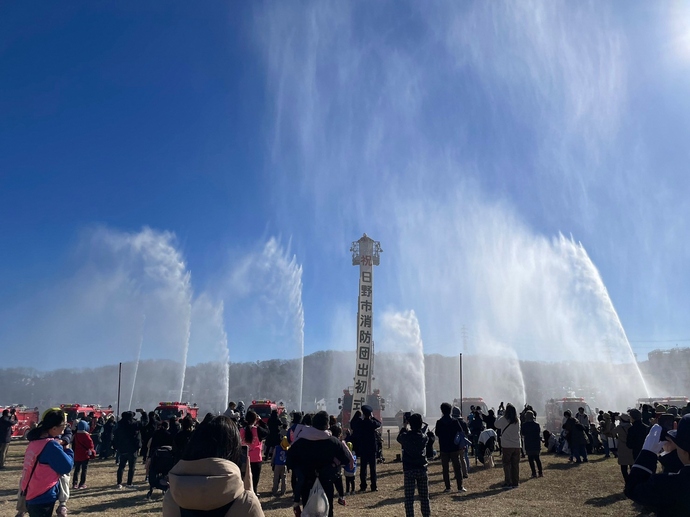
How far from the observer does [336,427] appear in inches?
405

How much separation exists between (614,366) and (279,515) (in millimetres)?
54847

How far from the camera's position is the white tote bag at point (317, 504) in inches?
250

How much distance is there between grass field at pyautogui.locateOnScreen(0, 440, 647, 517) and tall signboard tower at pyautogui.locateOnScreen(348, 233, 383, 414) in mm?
15881

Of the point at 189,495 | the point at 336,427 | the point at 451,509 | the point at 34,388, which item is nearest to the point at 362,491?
the point at 451,509

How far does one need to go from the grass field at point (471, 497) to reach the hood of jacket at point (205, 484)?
8.41 meters

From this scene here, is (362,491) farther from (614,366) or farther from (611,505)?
(614,366)

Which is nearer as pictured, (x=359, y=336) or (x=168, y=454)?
(x=168, y=454)

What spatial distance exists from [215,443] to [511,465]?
1230 cm

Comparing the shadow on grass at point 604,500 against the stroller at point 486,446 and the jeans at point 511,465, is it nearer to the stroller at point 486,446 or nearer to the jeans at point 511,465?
the jeans at point 511,465

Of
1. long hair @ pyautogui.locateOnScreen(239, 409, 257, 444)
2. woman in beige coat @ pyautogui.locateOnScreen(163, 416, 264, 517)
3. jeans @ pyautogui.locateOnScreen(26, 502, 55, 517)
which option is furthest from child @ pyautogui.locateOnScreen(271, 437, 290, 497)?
woman in beige coat @ pyautogui.locateOnScreen(163, 416, 264, 517)

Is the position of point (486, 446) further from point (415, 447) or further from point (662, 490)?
point (662, 490)

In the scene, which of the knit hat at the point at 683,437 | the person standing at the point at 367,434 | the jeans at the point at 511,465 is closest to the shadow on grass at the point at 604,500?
the jeans at the point at 511,465

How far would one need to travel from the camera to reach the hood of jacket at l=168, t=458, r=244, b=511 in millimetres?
3043

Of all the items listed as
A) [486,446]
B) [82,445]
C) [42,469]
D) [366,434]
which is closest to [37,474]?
[42,469]
